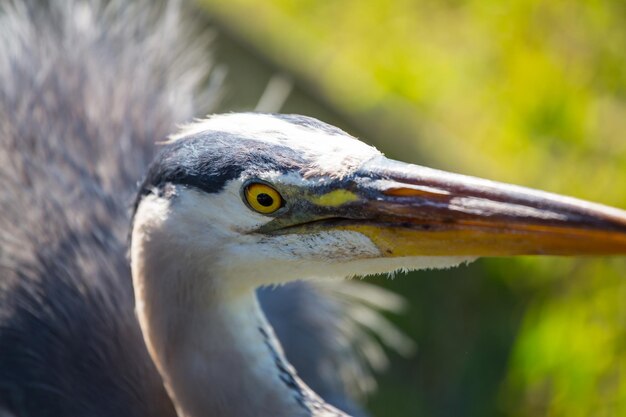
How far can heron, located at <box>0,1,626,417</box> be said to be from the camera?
4.29ft

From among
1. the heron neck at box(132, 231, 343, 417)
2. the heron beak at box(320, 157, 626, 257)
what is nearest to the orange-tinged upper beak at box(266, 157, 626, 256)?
the heron beak at box(320, 157, 626, 257)

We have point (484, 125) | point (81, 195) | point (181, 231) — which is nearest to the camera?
point (181, 231)

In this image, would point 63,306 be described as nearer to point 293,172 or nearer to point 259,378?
point 259,378

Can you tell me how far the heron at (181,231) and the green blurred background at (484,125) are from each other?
0.95 m

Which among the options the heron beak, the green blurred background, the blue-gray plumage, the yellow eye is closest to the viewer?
the heron beak

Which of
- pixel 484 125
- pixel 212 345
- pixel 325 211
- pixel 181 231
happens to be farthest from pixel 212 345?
pixel 484 125

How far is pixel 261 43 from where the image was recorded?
3.16 metres

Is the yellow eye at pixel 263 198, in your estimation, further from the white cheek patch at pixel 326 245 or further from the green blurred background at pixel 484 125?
the green blurred background at pixel 484 125

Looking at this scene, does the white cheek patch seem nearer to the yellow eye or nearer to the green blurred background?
the yellow eye

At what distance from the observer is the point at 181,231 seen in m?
1.43

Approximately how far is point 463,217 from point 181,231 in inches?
15.4

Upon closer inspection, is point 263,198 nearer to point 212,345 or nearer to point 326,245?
point 326,245

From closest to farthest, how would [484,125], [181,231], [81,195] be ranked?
[181,231] < [81,195] < [484,125]

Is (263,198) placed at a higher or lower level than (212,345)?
higher
